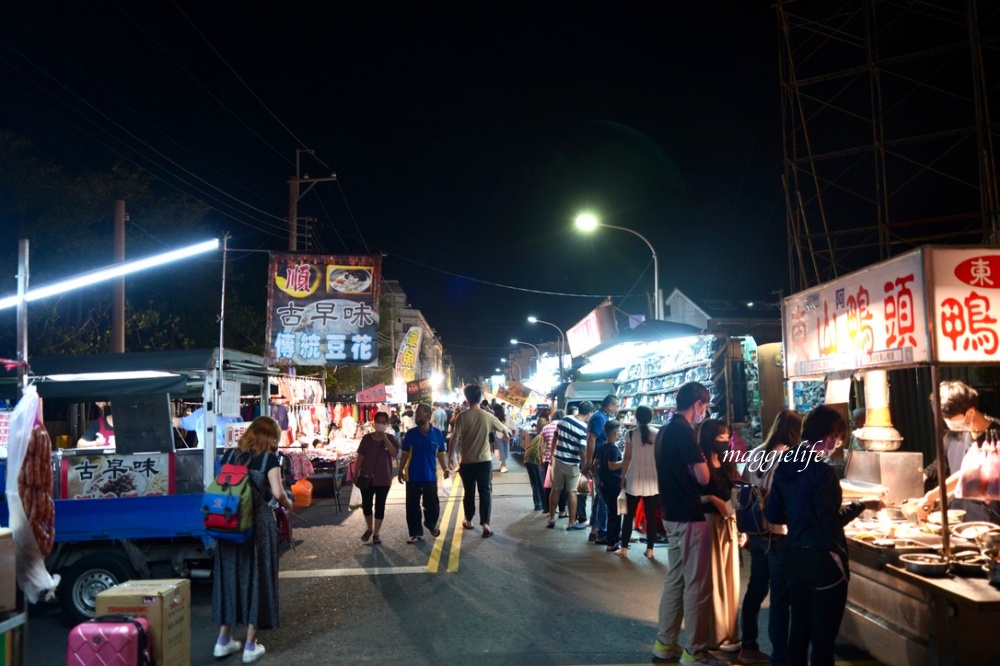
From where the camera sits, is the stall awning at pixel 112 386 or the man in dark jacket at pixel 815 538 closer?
the man in dark jacket at pixel 815 538

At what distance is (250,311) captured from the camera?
2652cm

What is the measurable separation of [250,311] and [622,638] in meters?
23.1

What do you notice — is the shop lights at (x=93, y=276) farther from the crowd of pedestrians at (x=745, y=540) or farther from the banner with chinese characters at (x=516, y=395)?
the banner with chinese characters at (x=516, y=395)

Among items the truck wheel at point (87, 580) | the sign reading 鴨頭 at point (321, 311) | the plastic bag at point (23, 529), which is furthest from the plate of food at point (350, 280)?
the plastic bag at point (23, 529)

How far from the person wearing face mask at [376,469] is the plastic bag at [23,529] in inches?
224

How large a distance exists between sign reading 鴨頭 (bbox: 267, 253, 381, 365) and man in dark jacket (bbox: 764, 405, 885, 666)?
10282 mm

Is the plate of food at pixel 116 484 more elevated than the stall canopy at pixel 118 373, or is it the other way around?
the stall canopy at pixel 118 373

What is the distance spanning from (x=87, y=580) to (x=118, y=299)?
35.3 feet

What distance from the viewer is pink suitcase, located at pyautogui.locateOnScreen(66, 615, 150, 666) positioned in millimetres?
4312

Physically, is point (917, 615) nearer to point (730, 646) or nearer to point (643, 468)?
point (730, 646)

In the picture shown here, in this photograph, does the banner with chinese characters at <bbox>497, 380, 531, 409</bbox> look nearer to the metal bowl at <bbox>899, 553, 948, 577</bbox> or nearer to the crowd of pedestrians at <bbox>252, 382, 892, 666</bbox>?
the crowd of pedestrians at <bbox>252, 382, 892, 666</bbox>

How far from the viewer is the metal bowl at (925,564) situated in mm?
4609

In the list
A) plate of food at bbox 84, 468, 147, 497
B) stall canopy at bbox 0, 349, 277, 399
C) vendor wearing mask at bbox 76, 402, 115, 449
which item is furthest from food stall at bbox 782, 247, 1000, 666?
vendor wearing mask at bbox 76, 402, 115, 449

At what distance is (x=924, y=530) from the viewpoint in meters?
5.52
